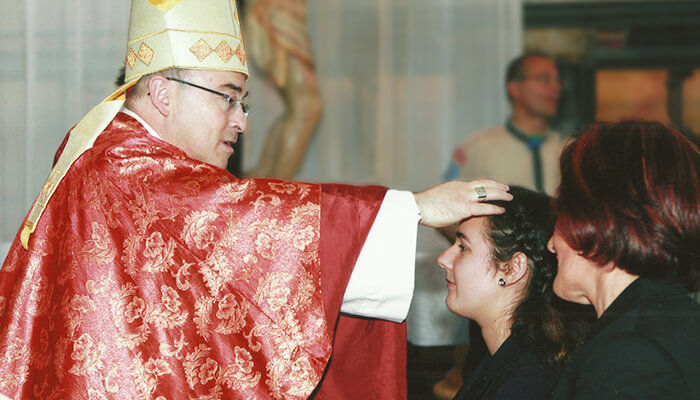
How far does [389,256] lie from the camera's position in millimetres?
1758

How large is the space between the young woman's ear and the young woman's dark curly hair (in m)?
0.01

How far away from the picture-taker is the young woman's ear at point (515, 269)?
1.90 m

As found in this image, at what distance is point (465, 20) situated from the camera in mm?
5227

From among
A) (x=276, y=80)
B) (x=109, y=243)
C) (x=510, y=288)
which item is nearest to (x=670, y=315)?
(x=510, y=288)

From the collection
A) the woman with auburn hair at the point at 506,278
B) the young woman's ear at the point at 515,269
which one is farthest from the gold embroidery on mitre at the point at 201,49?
the young woman's ear at the point at 515,269

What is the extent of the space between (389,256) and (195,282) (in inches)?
17.2

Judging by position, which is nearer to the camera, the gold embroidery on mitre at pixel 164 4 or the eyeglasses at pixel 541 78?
the gold embroidery on mitre at pixel 164 4

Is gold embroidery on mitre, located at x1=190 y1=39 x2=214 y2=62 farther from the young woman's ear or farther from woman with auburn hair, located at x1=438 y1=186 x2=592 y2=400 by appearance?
the young woman's ear

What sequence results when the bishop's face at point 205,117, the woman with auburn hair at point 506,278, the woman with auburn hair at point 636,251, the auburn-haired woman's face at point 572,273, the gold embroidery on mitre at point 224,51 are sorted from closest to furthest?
the woman with auburn hair at point 636,251
the auburn-haired woman's face at point 572,273
the woman with auburn hair at point 506,278
the bishop's face at point 205,117
the gold embroidery on mitre at point 224,51

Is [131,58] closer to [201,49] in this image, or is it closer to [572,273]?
[201,49]

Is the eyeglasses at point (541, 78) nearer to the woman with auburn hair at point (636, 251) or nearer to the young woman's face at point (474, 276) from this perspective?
the young woman's face at point (474, 276)

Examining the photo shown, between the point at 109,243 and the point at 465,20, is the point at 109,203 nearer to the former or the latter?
the point at 109,243

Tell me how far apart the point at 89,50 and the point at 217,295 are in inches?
83.8

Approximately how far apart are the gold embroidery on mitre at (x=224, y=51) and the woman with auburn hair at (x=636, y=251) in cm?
101
